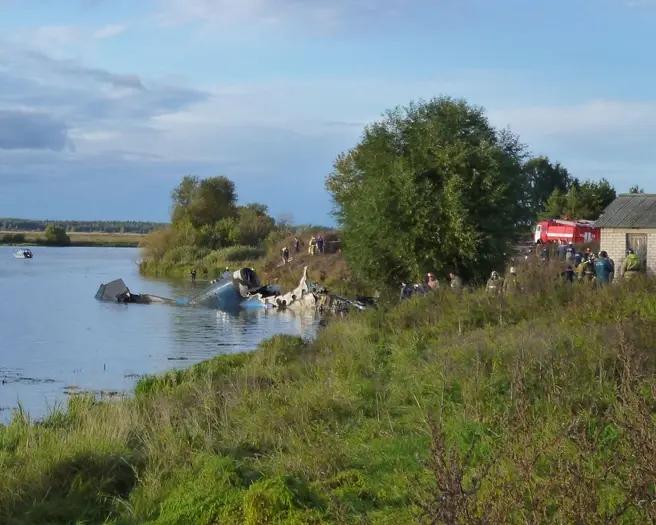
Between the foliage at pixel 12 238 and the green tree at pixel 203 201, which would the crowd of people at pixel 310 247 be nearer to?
the green tree at pixel 203 201

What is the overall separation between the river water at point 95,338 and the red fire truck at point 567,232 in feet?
84.5

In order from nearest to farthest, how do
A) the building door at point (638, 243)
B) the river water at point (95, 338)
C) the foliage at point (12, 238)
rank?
the river water at point (95, 338) < the building door at point (638, 243) < the foliage at point (12, 238)

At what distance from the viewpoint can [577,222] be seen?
6731 cm

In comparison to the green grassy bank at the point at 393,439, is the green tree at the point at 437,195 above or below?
above

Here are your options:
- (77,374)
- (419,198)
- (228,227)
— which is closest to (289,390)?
(77,374)

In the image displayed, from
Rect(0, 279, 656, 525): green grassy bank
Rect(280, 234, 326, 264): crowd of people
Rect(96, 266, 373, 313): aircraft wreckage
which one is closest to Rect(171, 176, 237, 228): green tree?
Rect(280, 234, 326, 264): crowd of people

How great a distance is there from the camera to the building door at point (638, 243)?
4383 cm

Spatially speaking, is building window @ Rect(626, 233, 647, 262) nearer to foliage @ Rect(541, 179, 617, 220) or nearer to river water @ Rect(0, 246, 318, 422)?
river water @ Rect(0, 246, 318, 422)

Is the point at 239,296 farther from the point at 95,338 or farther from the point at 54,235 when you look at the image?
the point at 54,235

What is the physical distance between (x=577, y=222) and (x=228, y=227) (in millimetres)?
39867

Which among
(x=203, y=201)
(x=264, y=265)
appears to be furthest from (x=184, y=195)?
(x=264, y=265)

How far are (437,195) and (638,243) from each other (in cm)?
1371

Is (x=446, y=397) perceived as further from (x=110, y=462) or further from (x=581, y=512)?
(x=581, y=512)

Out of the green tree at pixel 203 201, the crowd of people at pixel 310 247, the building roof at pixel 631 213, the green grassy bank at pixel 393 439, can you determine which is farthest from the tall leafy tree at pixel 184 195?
the green grassy bank at pixel 393 439
